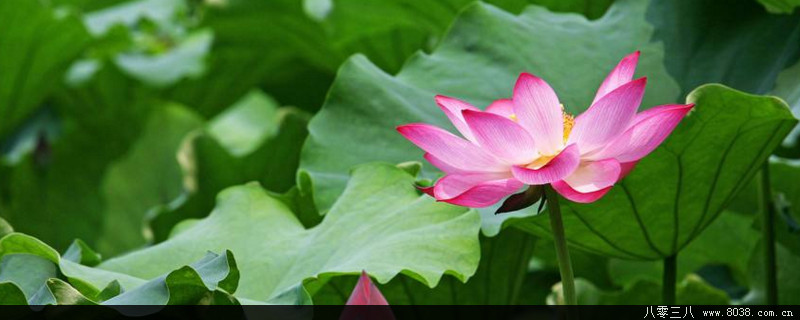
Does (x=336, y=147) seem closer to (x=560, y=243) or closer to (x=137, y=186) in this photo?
(x=560, y=243)

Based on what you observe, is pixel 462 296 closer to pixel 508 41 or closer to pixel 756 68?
pixel 508 41

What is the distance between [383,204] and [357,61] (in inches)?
11.6

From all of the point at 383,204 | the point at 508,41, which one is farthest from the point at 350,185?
the point at 508,41

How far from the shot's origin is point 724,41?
57.9 inches

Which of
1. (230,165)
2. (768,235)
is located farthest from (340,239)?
(230,165)

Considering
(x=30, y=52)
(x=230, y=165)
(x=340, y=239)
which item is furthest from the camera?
(x=30, y=52)

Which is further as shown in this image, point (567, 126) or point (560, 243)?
point (567, 126)

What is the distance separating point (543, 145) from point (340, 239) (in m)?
0.31

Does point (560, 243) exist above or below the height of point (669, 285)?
above

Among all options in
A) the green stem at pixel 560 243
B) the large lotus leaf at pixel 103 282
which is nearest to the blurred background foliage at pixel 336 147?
the large lotus leaf at pixel 103 282

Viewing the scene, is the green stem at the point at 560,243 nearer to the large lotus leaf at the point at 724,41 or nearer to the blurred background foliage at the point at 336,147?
the blurred background foliage at the point at 336,147

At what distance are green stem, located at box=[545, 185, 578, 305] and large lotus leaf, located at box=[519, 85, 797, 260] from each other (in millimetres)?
229

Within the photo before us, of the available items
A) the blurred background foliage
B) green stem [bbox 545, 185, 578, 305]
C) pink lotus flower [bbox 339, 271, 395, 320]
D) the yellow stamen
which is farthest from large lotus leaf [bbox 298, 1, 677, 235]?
pink lotus flower [bbox 339, 271, 395, 320]

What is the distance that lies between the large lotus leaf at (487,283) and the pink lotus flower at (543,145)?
1.28 ft
